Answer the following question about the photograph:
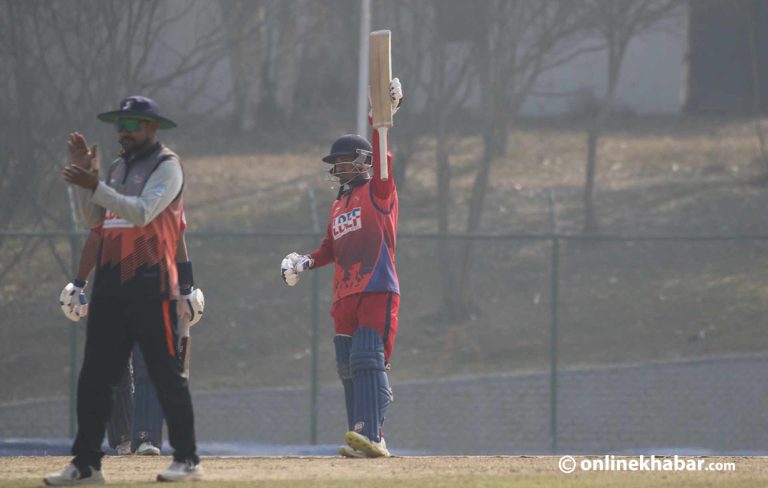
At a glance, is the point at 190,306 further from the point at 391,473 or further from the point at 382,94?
the point at 382,94

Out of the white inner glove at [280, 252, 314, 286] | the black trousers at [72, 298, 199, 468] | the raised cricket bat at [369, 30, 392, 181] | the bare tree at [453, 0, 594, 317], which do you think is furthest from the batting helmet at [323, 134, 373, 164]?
the bare tree at [453, 0, 594, 317]

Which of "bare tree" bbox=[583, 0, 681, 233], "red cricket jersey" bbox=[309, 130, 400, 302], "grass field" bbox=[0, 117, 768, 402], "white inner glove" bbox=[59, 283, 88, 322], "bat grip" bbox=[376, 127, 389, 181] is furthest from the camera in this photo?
"bare tree" bbox=[583, 0, 681, 233]

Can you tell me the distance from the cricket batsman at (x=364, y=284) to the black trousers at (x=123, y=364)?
131 cm

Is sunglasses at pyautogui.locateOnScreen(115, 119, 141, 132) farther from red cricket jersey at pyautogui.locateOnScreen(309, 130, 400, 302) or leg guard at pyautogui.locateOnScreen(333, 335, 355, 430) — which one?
leg guard at pyautogui.locateOnScreen(333, 335, 355, 430)

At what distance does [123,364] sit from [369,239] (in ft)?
5.79

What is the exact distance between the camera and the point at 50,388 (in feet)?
43.2

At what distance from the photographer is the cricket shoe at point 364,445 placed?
22.6 feet

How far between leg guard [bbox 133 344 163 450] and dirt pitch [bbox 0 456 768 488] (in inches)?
16.7

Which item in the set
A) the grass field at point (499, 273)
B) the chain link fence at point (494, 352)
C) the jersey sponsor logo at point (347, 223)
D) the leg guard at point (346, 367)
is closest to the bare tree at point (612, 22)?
the grass field at point (499, 273)

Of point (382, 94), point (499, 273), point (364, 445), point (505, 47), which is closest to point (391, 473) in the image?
point (364, 445)

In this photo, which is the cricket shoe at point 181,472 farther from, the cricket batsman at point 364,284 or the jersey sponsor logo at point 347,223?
the jersey sponsor logo at point 347,223

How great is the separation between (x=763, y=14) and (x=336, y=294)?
17800 millimetres

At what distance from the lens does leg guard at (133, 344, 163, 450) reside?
7.51 m

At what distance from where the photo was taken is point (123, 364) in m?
5.90
